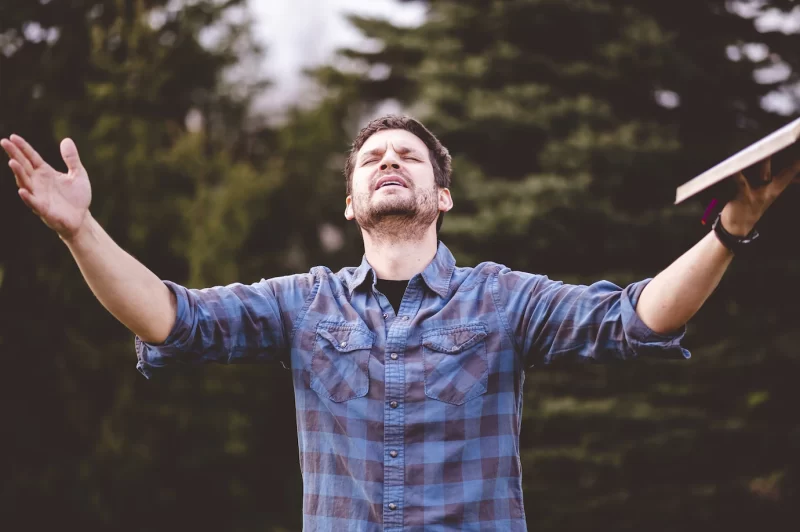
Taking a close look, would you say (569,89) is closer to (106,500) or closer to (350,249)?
(350,249)

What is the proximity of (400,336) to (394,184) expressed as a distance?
24.1 inches

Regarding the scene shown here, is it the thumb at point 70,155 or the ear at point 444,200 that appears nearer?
the thumb at point 70,155

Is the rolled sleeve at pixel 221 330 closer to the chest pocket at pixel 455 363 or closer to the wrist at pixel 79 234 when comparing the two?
the wrist at pixel 79 234

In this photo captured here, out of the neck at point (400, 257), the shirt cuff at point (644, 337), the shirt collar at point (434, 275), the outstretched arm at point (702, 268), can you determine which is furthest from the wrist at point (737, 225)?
the neck at point (400, 257)

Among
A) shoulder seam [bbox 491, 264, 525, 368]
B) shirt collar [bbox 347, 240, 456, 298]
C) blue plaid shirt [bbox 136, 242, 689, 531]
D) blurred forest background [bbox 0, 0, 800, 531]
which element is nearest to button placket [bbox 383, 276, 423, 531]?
blue plaid shirt [bbox 136, 242, 689, 531]

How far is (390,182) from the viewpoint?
2824mm

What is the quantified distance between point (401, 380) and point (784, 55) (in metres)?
8.19

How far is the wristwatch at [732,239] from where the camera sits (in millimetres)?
2039

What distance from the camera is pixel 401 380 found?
2463 mm

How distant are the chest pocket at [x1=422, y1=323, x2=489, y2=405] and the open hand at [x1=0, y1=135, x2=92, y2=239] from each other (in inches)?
45.9

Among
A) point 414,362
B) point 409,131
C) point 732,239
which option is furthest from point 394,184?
point 732,239

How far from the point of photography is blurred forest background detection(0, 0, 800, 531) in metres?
7.20

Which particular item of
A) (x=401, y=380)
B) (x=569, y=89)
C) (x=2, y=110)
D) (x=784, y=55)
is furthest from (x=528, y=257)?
(x=401, y=380)

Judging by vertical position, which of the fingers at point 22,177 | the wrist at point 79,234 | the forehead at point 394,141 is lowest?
the wrist at point 79,234
